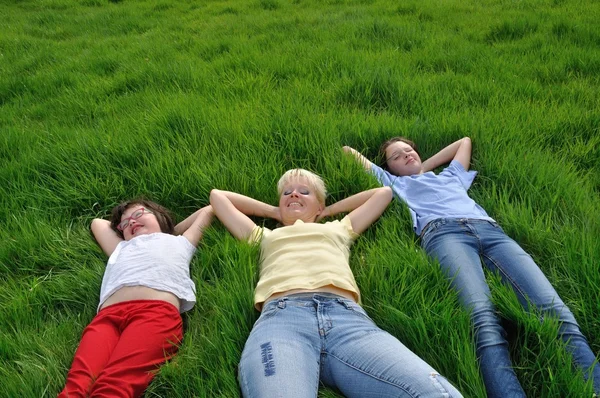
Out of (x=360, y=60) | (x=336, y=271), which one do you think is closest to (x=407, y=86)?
(x=360, y=60)

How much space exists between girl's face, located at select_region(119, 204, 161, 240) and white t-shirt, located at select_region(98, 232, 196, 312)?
3.4 inches

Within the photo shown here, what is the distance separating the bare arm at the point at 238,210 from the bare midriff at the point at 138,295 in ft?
1.82

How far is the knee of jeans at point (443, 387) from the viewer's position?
167 centimetres

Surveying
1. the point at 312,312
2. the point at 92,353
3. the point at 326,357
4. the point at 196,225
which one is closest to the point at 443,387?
the point at 326,357

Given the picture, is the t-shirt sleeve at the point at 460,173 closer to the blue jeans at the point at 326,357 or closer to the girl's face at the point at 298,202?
the girl's face at the point at 298,202

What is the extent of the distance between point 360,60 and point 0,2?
9.26 metres

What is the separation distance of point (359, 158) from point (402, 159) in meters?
0.31

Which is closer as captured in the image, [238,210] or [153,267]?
[153,267]

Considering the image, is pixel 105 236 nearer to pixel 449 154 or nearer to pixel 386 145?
pixel 386 145

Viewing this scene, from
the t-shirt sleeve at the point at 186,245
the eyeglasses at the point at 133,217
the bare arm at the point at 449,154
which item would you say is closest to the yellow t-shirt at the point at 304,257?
the t-shirt sleeve at the point at 186,245

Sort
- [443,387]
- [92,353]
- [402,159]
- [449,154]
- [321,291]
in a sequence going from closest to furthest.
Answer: [443,387], [92,353], [321,291], [402,159], [449,154]

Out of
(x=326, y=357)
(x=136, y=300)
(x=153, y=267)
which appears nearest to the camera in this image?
(x=326, y=357)

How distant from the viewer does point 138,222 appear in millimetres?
2844

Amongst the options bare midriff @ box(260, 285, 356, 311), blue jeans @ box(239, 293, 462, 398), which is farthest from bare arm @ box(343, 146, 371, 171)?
blue jeans @ box(239, 293, 462, 398)
